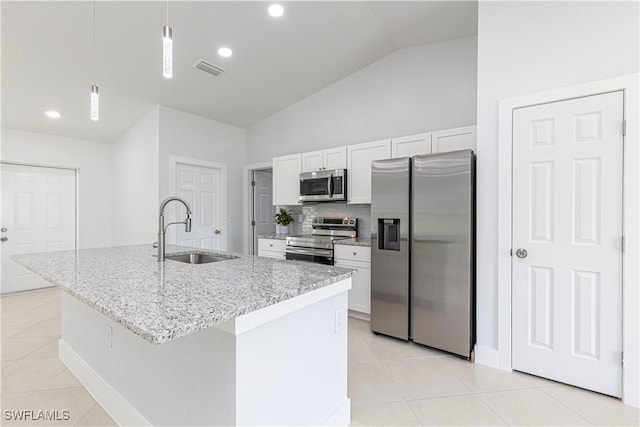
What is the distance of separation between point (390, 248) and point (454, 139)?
1.31 m

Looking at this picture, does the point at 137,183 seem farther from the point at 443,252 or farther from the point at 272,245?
the point at 443,252

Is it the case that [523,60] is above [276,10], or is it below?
below

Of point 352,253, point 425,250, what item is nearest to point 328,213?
point 352,253

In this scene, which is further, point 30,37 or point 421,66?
point 421,66

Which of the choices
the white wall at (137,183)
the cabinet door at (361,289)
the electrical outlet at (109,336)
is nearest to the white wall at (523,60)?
the cabinet door at (361,289)

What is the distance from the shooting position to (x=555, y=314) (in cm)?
212

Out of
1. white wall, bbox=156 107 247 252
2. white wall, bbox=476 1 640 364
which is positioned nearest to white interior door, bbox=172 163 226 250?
white wall, bbox=156 107 247 252

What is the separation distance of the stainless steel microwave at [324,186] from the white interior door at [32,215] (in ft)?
12.7

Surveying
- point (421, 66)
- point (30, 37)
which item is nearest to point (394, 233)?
point (421, 66)

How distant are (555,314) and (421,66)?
2.91 m

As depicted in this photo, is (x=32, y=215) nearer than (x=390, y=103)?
No

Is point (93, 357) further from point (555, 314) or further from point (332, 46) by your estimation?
point (332, 46)

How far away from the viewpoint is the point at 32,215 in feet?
14.7

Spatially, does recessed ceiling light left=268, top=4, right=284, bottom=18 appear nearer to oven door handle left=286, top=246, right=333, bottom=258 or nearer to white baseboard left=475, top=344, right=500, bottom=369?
oven door handle left=286, top=246, right=333, bottom=258
